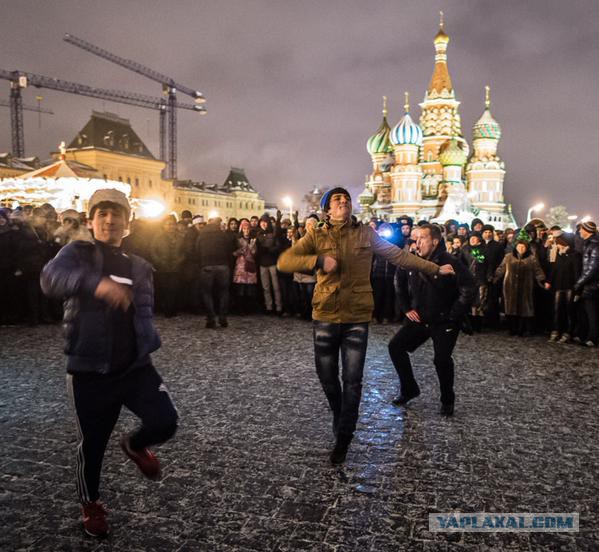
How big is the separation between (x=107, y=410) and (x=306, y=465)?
5.99ft

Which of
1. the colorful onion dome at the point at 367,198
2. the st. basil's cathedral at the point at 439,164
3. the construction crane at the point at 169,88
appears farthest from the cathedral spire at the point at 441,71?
the construction crane at the point at 169,88

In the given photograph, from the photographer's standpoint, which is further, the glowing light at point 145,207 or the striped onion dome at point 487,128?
the striped onion dome at point 487,128

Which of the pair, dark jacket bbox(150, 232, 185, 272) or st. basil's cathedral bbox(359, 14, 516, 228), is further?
st. basil's cathedral bbox(359, 14, 516, 228)

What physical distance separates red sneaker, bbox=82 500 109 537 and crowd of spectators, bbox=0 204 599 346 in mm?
6654

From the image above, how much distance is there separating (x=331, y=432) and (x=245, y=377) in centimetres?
220

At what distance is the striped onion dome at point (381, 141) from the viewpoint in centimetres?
7744

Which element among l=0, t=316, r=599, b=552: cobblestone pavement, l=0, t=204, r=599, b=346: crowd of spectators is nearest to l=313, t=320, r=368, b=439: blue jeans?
l=0, t=316, r=599, b=552: cobblestone pavement

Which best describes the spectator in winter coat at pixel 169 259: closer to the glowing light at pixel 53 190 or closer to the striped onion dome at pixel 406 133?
the glowing light at pixel 53 190

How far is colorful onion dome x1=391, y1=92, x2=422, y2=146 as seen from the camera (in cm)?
6775

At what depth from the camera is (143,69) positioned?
105 metres

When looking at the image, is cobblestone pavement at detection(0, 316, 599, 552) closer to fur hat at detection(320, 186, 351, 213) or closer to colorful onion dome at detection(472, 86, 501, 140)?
fur hat at detection(320, 186, 351, 213)

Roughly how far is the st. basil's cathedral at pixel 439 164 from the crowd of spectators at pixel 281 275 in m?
54.5

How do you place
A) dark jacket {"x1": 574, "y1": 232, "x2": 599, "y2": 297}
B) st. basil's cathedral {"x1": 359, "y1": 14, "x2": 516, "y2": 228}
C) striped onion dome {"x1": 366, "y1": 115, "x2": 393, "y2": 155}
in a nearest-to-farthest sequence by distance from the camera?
dark jacket {"x1": 574, "y1": 232, "x2": 599, "y2": 297}, st. basil's cathedral {"x1": 359, "y1": 14, "x2": 516, "y2": 228}, striped onion dome {"x1": 366, "y1": 115, "x2": 393, "y2": 155}

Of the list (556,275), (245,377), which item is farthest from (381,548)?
(556,275)
